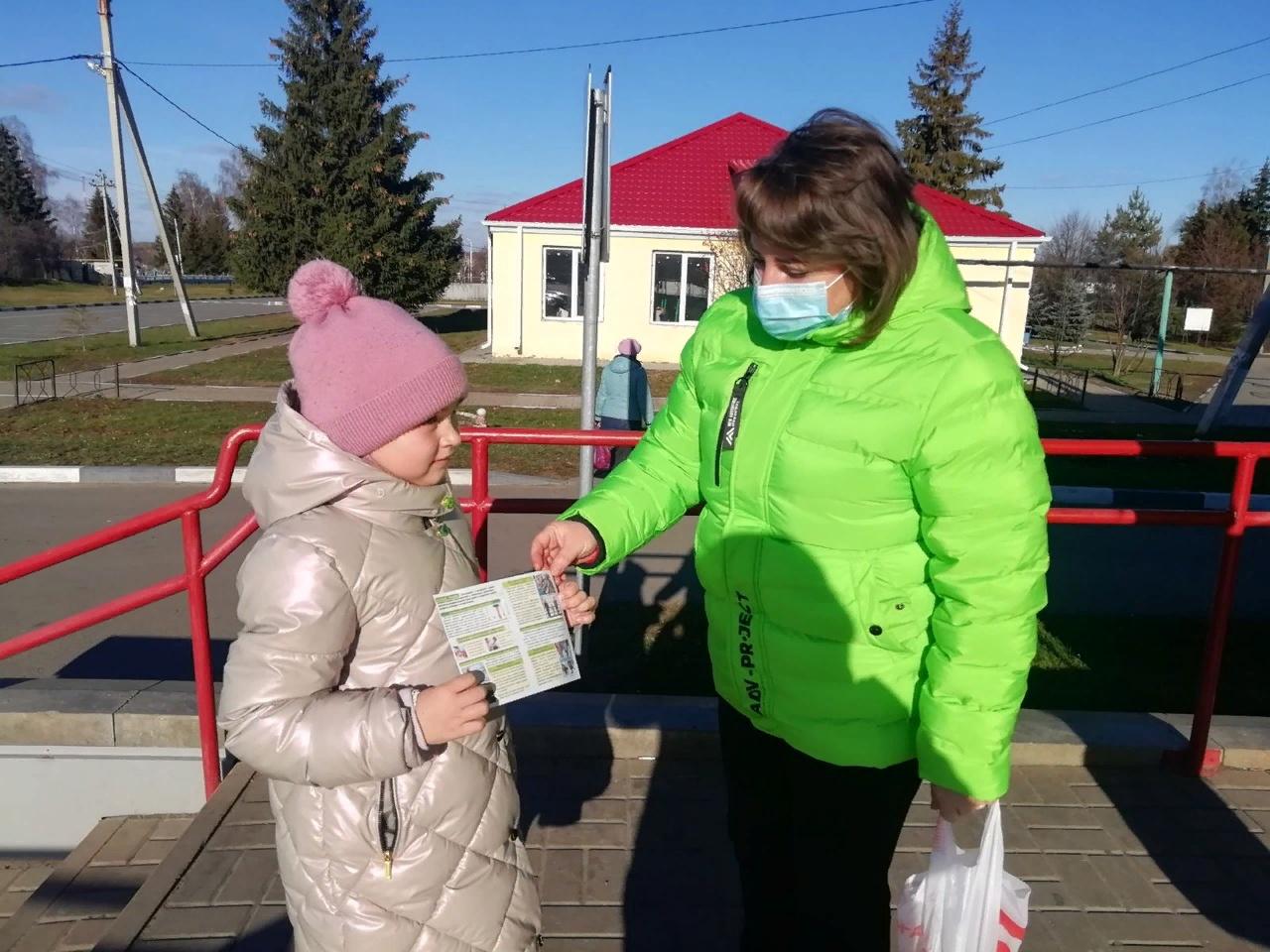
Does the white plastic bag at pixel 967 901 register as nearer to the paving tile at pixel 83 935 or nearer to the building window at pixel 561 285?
the paving tile at pixel 83 935

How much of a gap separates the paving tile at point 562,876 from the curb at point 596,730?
54 cm

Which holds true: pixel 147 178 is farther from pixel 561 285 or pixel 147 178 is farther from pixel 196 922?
pixel 196 922

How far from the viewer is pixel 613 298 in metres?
20.7

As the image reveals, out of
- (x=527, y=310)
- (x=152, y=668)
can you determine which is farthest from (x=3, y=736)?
(x=527, y=310)

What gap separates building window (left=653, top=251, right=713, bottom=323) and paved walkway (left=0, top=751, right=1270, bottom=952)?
17.8 metres

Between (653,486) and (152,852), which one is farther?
(152,852)

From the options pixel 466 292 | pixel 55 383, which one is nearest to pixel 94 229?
pixel 466 292

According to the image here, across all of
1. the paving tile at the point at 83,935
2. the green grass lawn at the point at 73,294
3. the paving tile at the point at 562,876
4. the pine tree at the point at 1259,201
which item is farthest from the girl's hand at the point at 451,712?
the pine tree at the point at 1259,201

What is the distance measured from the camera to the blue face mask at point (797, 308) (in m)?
1.65

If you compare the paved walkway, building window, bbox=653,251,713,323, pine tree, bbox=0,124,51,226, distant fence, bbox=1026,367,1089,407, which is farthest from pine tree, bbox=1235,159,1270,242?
pine tree, bbox=0,124,51,226

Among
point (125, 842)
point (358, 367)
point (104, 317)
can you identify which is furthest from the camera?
point (104, 317)

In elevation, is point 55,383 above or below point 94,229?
below

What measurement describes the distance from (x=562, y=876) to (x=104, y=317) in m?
36.4

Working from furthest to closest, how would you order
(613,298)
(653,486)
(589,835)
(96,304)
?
1. (96,304)
2. (613,298)
3. (589,835)
4. (653,486)
